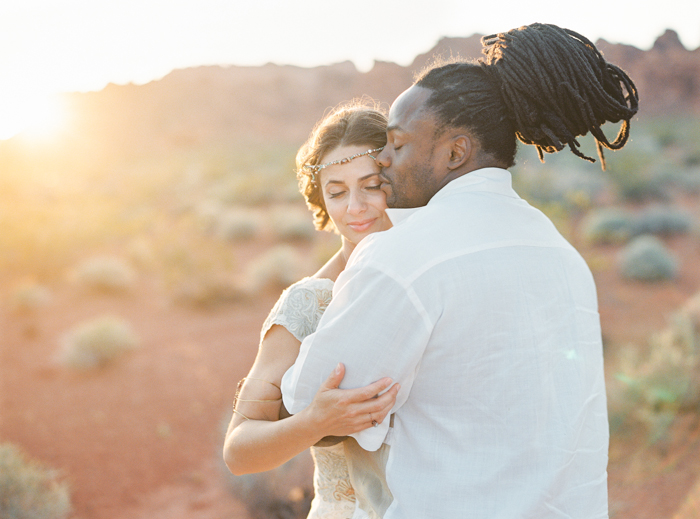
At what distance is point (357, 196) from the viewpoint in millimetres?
2129

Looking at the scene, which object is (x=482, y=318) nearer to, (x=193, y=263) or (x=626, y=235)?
(x=193, y=263)

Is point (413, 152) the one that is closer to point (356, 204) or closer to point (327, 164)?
point (356, 204)

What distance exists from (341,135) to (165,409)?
569 cm

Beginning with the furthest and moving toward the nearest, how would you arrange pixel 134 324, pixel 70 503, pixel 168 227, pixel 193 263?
pixel 168 227 < pixel 193 263 < pixel 134 324 < pixel 70 503

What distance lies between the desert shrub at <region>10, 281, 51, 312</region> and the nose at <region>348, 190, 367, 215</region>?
32.6 feet

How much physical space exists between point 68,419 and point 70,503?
1.61m

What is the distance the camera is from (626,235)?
1186 centimetres

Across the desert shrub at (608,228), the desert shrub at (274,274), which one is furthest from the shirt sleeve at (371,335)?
the desert shrub at (608,228)

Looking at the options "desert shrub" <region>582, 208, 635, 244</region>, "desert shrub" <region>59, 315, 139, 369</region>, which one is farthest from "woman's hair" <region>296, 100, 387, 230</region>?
"desert shrub" <region>582, 208, 635, 244</region>

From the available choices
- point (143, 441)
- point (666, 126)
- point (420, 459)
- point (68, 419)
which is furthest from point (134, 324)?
point (666, 126)

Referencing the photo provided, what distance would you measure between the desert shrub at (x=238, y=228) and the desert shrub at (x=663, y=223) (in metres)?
9.89

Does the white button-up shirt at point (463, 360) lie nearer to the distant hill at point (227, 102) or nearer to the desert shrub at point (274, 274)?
the desert shrub at point (274, 274)

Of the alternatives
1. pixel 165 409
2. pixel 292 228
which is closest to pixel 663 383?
pixel 165 409

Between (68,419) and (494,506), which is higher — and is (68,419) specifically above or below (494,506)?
below
